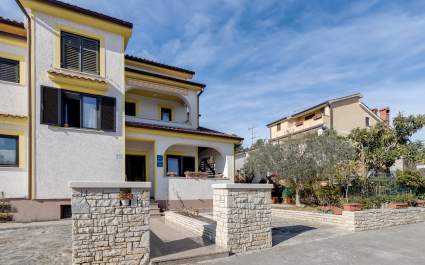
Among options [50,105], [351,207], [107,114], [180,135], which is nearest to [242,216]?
[351,207]

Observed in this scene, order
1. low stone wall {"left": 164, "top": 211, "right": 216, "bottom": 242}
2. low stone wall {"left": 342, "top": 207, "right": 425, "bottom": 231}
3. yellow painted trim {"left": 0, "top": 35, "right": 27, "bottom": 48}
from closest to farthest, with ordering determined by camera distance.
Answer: low stone wall {"left": 164, "top": 211, "right": 216, "bottom": 242}, low stone wall {"left": 342, "top": 207, "right": 425, "bottom": 231}, yellow painted trim {"left": 0, "top": 35, "right": 27, "bottom": 48}

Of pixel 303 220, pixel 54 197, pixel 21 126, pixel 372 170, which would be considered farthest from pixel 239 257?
pixel 372 170

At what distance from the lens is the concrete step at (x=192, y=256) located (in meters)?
7.05

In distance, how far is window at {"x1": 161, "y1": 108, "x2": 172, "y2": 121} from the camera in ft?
65.1

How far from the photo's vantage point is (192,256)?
24.3ft

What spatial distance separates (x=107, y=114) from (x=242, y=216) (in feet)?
29.2

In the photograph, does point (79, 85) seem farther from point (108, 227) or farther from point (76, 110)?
point (108, 227)

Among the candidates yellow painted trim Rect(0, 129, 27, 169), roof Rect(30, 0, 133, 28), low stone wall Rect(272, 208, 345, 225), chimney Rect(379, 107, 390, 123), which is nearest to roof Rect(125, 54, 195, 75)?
roof Rect(30, 0, 133, 28)

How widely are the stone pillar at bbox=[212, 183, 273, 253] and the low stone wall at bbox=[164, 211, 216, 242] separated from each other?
0.61 metres

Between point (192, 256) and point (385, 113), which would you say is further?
point (385, 113)

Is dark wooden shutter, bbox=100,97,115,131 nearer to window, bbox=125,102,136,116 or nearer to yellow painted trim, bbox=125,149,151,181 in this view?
yellow painted trim, bbox=125,149,151,181

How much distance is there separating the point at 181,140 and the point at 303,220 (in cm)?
765

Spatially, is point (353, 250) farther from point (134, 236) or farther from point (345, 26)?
point (345, 26)

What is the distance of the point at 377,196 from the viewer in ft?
48.8
